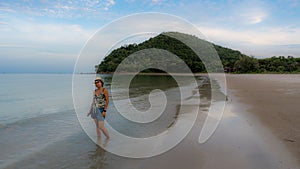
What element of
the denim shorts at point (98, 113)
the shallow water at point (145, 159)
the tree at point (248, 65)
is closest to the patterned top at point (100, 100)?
the denim shorts at point (98, 113)

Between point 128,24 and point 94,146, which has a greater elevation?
point 128,24

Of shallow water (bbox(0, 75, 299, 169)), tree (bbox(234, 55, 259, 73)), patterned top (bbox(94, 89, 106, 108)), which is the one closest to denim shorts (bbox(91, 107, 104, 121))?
patterned top (bbox(94, 89, 106, 108))

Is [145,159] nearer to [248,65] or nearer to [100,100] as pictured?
[100,100]

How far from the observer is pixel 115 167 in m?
4.99

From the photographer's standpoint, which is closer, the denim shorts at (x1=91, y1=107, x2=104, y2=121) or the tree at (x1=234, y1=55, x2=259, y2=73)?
the denim shorts at (x1=91, y1=107, x2=104, y2=121)

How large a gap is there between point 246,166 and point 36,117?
10565 millimetres

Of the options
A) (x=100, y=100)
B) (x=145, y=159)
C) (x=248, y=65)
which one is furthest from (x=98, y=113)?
(x=248, y=65)

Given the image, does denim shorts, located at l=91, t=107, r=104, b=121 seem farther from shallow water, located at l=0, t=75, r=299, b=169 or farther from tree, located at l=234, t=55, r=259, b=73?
tree, located at l=234, t=55, r=259, b=73

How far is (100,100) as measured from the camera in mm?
6625

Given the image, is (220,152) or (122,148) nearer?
(220,152)

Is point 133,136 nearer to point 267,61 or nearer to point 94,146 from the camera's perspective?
point 94,146

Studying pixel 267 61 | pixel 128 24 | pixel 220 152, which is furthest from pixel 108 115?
pixel 267 61

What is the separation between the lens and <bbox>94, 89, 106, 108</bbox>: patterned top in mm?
6602

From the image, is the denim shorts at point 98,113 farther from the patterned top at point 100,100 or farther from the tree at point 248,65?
the tree at point 248,65
